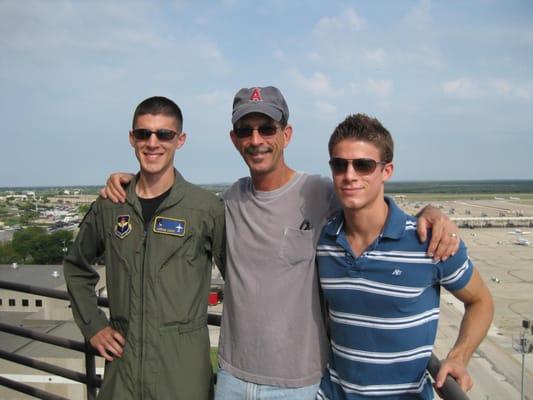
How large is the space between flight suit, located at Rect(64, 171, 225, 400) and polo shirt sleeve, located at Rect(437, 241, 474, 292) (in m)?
1.19

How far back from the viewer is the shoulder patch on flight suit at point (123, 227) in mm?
2379

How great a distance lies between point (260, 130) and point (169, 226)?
748mm

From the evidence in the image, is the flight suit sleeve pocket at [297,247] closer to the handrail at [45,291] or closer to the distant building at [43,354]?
the handrail at [45,291]

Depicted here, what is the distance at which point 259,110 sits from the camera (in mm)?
2379

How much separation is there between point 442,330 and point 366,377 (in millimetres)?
18832

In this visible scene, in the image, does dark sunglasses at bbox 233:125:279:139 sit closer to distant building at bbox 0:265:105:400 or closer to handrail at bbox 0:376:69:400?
handrail at bbox 0:376:69:400

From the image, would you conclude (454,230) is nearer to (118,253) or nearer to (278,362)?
(278,362)

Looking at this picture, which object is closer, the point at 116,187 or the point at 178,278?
the point at 178,278

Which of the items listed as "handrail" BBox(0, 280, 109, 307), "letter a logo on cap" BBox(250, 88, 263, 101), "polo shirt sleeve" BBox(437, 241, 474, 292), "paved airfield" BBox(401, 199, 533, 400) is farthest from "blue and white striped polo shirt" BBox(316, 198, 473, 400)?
"paved airfield" BBox(401, 199, 533, 400)

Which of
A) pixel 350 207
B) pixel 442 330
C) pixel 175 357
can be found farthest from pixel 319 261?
pixel 442 330

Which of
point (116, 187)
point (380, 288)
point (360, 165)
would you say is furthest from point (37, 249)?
point (380, 288)

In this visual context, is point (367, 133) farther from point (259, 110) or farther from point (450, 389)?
point (450, 389)

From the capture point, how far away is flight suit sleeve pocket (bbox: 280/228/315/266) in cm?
221

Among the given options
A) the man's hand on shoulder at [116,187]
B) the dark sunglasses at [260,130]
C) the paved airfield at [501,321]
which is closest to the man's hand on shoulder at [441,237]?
the dark sunglasses at [260,130]
